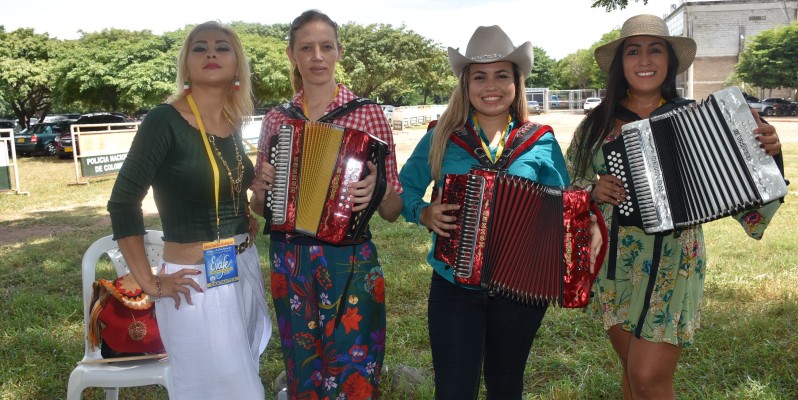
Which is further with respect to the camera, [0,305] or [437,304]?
[0,305]

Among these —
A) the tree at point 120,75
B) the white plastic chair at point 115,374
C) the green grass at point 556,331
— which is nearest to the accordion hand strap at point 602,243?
the green grass at point 556,331

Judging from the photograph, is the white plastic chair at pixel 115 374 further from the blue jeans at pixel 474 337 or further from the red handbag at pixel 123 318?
the blue jeans at pixel 474 337

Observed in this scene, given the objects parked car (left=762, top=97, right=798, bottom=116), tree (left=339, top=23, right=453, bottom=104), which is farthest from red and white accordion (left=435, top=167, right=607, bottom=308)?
tree (left=339, top=23, right=453, bottom=104)

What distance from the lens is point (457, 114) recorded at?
296cm

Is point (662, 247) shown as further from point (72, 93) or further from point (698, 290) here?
point (72, 93)

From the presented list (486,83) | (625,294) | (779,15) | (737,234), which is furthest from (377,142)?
(779,15)

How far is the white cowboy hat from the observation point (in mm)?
2896

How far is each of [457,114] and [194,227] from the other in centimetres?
127

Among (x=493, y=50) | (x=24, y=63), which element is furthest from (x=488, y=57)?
(x=24, y=63)

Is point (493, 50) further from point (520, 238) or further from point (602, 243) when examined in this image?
point (602, 243)

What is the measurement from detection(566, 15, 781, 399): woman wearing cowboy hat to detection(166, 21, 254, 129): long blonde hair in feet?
5.26

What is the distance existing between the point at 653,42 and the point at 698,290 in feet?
3.83

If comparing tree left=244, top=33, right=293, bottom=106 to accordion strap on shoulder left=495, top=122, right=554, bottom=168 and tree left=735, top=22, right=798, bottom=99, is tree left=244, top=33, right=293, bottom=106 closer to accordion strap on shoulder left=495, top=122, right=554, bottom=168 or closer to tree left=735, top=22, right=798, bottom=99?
accordion strap on shoulder left=495, top=122, right=554, bottom=168

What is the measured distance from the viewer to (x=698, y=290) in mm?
2850
